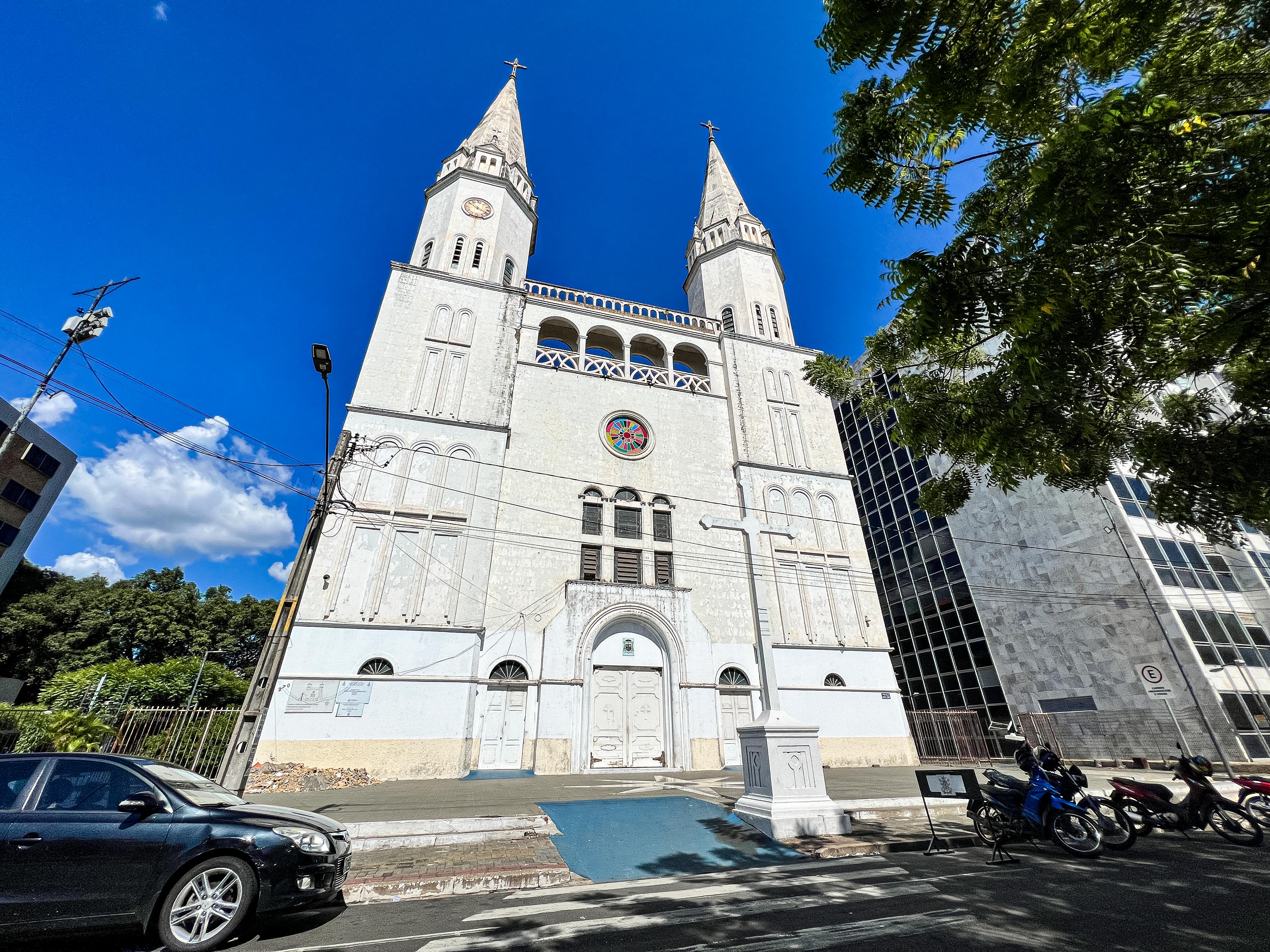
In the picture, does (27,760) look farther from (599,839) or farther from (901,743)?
(901,743)

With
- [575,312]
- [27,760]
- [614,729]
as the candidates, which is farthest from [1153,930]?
[575,312]

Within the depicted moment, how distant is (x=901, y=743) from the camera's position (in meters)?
17.0

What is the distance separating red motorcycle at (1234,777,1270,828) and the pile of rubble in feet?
54.6

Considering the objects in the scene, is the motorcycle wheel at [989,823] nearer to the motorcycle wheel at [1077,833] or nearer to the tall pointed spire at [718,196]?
the motorcycle wheel at [1077,833]

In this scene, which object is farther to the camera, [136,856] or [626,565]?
[626,565]

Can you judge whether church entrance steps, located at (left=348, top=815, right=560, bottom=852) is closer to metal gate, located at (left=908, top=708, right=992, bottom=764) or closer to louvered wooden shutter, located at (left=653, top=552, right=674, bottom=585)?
louvered wooden shutter, located at (left=653, top=552, right=674, bottom=585)

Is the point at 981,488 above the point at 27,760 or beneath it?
above

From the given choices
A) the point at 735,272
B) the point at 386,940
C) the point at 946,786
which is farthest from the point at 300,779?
the point at 735,272

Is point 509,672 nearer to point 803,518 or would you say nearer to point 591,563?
point 591,563

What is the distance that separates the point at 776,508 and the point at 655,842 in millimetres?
14823

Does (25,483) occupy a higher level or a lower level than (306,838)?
higher

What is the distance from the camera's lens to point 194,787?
448cm

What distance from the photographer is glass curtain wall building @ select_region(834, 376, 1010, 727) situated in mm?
24734

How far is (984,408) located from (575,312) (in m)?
19.7
